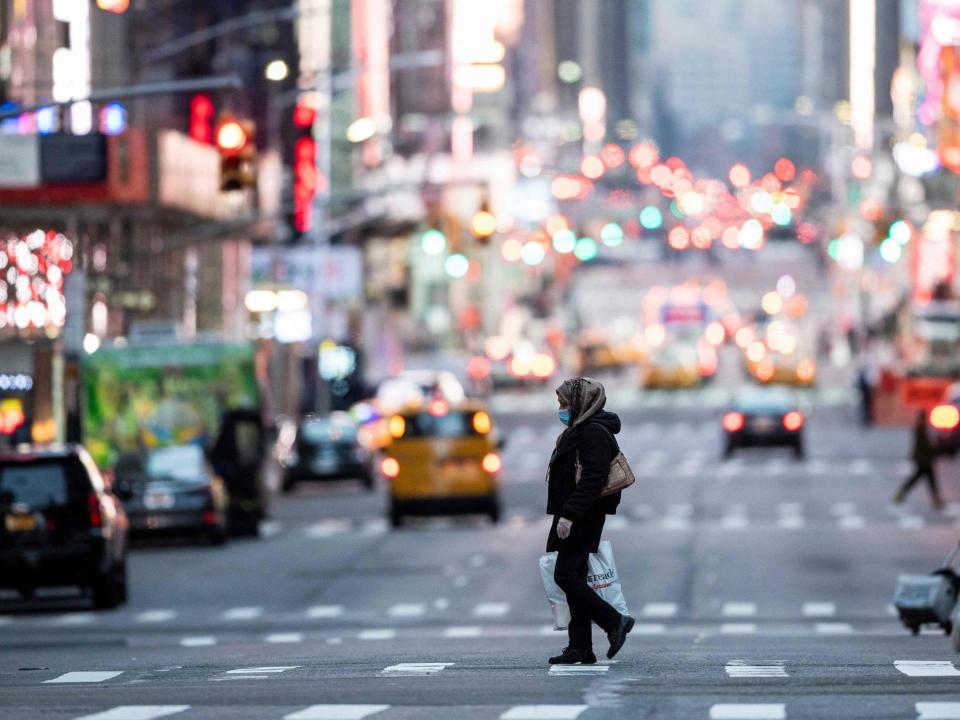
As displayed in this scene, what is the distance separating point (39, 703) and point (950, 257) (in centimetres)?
11174

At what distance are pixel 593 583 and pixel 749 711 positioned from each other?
243 cm

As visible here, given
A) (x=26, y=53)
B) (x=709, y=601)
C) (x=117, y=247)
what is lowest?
(x=709, y=601)

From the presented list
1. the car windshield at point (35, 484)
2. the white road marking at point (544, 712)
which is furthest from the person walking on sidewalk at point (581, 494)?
the car windshield at point (35, 484)

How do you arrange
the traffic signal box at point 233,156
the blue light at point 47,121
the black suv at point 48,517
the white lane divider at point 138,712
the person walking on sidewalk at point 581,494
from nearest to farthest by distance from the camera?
the white lane divider at point 138,712
the person walking on sidewalk at point 581,494
the black suv at point 48,517
the traffic signal box at point 233,156
the blue light at point 47,121

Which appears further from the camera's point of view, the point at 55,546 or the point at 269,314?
the point at 269,314

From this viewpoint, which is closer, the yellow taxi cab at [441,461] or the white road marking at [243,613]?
the white road marking at [243,613]

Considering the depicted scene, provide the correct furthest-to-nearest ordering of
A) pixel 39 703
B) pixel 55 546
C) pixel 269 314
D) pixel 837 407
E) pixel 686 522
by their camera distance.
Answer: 1. pixel 837 407
2. pixel 269 314
3. pixel 686 522
4. pixel 55 546
5. pixel 39 703

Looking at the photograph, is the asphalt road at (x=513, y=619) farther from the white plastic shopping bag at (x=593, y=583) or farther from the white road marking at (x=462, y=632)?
the white plastic shopping bag at (x=593, y=583)

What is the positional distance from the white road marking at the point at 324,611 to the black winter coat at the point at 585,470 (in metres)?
11.0

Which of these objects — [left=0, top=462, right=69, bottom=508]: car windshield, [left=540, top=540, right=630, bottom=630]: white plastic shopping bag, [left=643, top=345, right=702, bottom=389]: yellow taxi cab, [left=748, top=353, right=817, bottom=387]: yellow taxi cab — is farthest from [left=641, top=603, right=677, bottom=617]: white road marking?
[left=643, top=345, right=702, bottom=389]: yellow taxi cab

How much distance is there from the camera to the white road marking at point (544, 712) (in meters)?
11.4

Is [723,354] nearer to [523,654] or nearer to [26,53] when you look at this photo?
[26,53]

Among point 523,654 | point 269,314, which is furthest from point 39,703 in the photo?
point 269,314

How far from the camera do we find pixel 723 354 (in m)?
148
